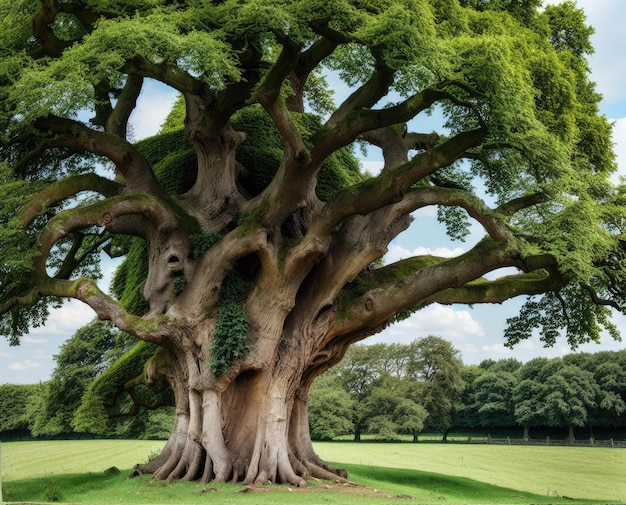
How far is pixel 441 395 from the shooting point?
5875cm

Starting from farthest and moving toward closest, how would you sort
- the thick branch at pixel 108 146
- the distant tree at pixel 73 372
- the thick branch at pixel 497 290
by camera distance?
the distant tree at pixel 73 372 → the thick branch at pixel 497 290 → the thick branch at pixel 108 146

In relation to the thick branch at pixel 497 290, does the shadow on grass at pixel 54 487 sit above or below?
below

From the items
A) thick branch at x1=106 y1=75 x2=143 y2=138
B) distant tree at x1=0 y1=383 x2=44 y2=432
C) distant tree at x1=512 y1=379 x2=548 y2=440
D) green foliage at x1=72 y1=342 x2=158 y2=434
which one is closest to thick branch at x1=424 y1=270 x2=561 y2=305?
green foliage at x1=72 y1=342 x2=158 y2=434

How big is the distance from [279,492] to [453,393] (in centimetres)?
4862

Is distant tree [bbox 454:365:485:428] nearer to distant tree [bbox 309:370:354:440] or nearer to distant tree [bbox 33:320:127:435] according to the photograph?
distant tree [bbox 309:370:354:440]

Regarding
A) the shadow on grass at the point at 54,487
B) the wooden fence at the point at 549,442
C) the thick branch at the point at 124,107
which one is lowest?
the shadow on grass at the point at 54,487

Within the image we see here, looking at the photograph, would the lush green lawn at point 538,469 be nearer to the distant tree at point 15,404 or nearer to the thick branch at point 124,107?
the thick branch at point 124,107

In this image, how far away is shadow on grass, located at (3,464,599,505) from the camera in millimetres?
13664

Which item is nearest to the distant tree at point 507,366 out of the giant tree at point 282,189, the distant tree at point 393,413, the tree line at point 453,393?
the tree line at point 453,393

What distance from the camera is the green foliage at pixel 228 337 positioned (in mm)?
15914

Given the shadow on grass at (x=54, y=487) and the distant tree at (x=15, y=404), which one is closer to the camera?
the shadow on grass at (x=54, y=487)

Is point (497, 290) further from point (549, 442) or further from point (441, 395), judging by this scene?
point (441, 395)

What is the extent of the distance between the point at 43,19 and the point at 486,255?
12.9 meters

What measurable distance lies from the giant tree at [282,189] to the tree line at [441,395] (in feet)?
85.9
